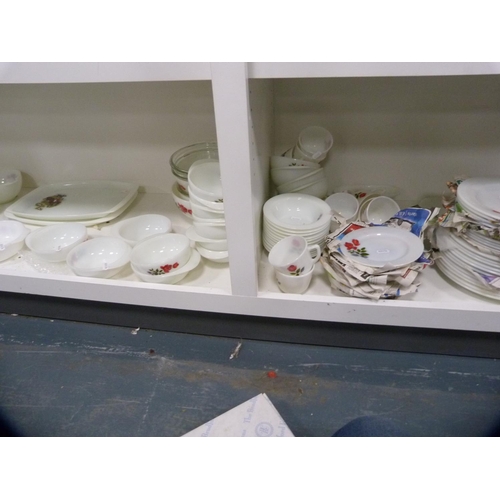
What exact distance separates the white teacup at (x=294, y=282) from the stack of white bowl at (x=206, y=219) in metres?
0.13

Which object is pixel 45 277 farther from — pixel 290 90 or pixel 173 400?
pixel 290 90

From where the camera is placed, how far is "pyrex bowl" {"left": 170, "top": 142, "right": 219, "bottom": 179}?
940 mm

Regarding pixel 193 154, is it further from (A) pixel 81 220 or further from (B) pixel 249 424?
(B) pixel 249 424

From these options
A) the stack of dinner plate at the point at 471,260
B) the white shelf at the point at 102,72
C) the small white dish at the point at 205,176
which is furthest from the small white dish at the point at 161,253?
the stack of dinner plate at the point at 471,260

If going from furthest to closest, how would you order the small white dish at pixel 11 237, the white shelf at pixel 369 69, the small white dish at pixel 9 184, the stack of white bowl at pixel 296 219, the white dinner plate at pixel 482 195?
the small white dish at pixel 9 184 → the small white dish at pixel 11 237 → the stack of white bowl at pixel 296 219 → the white dinner plate at pixel 482 195 → the white shelf at pixel 369 69

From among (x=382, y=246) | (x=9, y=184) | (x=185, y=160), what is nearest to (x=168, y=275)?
(x=185, y=160)

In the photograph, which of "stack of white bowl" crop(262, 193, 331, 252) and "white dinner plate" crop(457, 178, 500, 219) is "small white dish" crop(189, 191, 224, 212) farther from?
"white dinner plate" crop(457, 178, 500, 219)

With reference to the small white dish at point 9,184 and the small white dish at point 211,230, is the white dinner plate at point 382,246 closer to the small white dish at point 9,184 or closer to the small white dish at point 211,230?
the small white dish at point 211,230

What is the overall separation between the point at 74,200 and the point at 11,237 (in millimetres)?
174

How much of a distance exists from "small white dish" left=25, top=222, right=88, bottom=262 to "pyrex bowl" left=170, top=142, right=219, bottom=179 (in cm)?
27

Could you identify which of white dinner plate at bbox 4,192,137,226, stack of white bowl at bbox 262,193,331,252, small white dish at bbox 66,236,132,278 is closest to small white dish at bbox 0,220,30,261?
white dinner plate at bbox 4,192,137,226

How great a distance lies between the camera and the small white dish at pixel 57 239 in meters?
0.85
